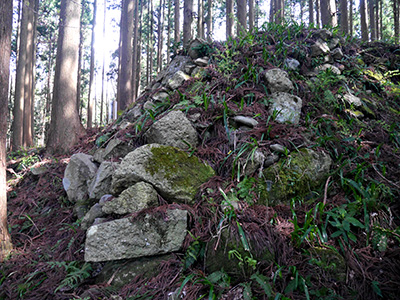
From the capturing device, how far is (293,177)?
2.63m

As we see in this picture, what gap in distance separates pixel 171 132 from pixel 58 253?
188 centimetres

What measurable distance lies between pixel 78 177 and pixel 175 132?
1.59m

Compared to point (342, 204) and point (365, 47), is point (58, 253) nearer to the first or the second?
point (342, 204)

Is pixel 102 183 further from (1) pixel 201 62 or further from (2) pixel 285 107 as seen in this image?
(1) pixel 201 62

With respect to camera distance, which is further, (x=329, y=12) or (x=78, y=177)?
(x=329, y=12)

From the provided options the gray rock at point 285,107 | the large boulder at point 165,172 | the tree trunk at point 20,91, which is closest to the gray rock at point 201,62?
the gray rock at point 285,107

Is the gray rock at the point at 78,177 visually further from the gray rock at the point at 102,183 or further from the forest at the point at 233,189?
the gray rock at the point at 102,183

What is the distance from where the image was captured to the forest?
208cm

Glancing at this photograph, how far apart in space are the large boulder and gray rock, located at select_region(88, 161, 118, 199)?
1.29 feet

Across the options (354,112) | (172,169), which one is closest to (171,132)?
(172,169)

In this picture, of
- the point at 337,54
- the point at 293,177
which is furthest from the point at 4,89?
the point at 337,54

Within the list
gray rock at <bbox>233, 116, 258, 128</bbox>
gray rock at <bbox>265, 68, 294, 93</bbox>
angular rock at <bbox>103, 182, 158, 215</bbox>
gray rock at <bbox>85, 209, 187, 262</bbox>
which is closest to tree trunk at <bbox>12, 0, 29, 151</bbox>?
angular rock at <bbox>103, 182, 158, 215</bbox>

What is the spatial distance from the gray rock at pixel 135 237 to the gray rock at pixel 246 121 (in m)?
1.50

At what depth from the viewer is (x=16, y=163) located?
5371 mm
